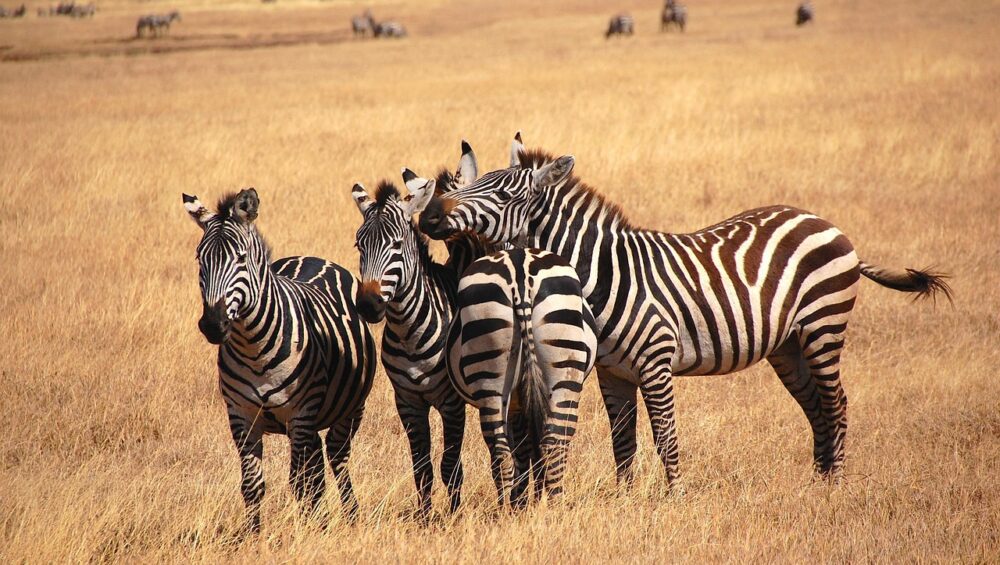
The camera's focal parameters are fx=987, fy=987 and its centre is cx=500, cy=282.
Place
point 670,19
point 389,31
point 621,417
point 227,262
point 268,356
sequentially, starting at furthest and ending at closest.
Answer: point 389,31 < point 670,19 < point 621,417 < point 268,356 < point 227,262

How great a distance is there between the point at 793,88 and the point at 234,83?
13860 millimetres

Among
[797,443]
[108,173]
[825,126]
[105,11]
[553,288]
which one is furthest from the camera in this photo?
[105,11]

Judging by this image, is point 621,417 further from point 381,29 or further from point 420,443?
point 381,29

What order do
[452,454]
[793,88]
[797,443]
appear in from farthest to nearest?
[793,88]
[797,443]
[452,454]

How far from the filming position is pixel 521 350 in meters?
4.80

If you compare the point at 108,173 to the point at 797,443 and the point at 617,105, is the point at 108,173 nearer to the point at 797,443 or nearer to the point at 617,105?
the point at 617,105

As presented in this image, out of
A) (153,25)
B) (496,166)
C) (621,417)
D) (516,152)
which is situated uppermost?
(153,25)

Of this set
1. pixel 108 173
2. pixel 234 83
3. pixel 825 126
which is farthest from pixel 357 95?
pixel 825 126

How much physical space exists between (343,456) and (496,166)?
9550mm

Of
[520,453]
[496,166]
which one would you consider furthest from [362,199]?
[496,166]

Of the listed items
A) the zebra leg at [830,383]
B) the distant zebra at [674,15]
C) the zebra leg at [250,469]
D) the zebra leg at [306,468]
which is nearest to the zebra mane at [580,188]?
the zebra leg at [830,383]

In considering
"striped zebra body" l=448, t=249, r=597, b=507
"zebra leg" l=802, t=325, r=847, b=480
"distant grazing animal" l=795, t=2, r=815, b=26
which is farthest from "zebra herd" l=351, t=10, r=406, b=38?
"striped zebra body" l=448, t=249, r=597, b=507

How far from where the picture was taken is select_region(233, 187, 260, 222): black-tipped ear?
4840 millimetres

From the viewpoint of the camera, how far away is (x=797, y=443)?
6.52m
